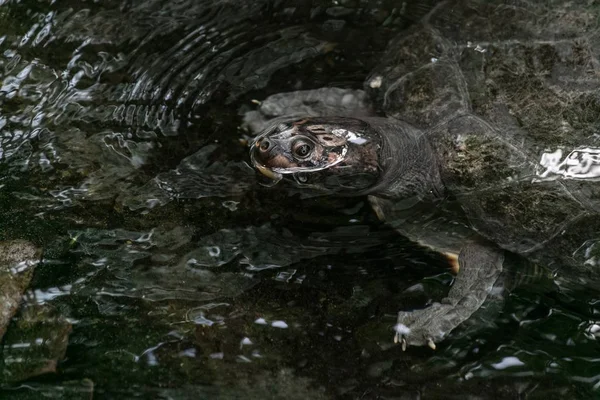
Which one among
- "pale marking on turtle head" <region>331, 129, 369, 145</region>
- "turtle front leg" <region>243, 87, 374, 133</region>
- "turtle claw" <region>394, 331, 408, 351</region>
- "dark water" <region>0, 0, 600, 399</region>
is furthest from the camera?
"turtle front leg" <region>243, 87, 374, 133</region>

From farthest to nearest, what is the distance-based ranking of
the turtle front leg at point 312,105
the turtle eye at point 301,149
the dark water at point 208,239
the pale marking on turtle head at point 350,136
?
the turtle front leg at point 312,105 < the pale marking on turtle head at point 350,136 < the turtle eye at point 301,149 < the dark water at point 208,239

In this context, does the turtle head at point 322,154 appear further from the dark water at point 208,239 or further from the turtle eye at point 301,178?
the dark water at point 208,239

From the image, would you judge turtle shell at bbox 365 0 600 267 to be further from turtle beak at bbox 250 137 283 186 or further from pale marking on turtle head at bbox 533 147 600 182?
turtle beak at bbox 250 137 283 186

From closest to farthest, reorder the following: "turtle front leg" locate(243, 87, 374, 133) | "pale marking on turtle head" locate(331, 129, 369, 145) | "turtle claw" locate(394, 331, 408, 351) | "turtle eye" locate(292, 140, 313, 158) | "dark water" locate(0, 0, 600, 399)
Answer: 1. "dark water" locate(0, 0, 600, 399)
2. "turtle claw" locate(394, 331, 408, 351)
3. "turtle eye" locate(292, 140, 313, 158)
4. "pale marking on turtle head" locate(331, 129, 369, 145)
5. "turtle front leg" locate(243, 87, 374, 133)

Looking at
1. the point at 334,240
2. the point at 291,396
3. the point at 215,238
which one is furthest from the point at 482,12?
the point at 291,396

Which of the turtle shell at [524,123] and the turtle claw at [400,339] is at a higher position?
the turtle shell at [524,123]

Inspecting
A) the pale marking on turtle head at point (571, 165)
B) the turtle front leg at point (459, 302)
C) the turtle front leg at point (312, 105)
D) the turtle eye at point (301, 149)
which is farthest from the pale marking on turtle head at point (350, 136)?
the pale marking on turtle head at point (571, 165)

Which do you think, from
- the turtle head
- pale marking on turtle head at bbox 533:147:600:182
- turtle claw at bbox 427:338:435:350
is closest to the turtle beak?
the turtle head
